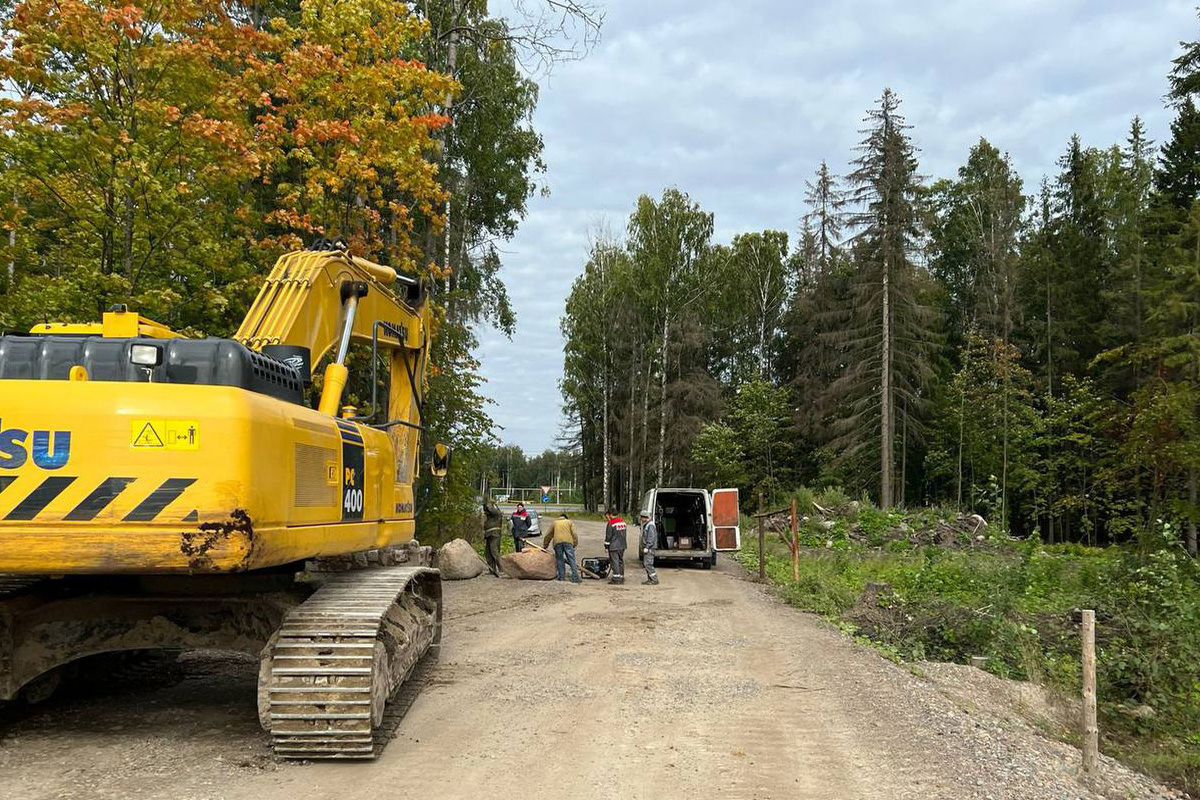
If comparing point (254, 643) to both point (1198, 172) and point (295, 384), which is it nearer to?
point (295, 384)

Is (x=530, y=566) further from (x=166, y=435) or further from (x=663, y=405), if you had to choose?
(x=663, y=405)

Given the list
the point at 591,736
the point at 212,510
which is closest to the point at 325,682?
the point at 212,510

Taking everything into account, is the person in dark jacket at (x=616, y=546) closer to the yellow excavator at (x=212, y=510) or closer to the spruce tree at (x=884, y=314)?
the yellow excavator at (x=212, y=510)

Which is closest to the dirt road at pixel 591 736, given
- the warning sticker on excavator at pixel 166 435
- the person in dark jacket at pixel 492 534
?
the warning sticker on excavator at pixel 166 435

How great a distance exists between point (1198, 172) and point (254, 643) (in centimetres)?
3453

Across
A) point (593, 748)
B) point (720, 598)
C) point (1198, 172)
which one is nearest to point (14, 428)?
point (593, 748)

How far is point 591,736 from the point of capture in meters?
5.96

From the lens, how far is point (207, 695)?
22.8 feet

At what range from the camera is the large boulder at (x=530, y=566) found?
53.8ft

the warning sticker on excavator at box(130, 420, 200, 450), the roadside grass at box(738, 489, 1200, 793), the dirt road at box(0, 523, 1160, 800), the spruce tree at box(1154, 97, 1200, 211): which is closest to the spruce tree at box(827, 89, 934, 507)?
the spruce tree at box(1154, 97, 1200, 211)

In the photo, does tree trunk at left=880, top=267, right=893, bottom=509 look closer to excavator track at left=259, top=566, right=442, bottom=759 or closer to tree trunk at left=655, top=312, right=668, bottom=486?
tree trunk at left=655, top=312, right=668, bottom=486

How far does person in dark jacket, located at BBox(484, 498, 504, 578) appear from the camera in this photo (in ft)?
55.8

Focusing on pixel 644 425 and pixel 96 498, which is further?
pixel 644 425

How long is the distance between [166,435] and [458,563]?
11.9 m
